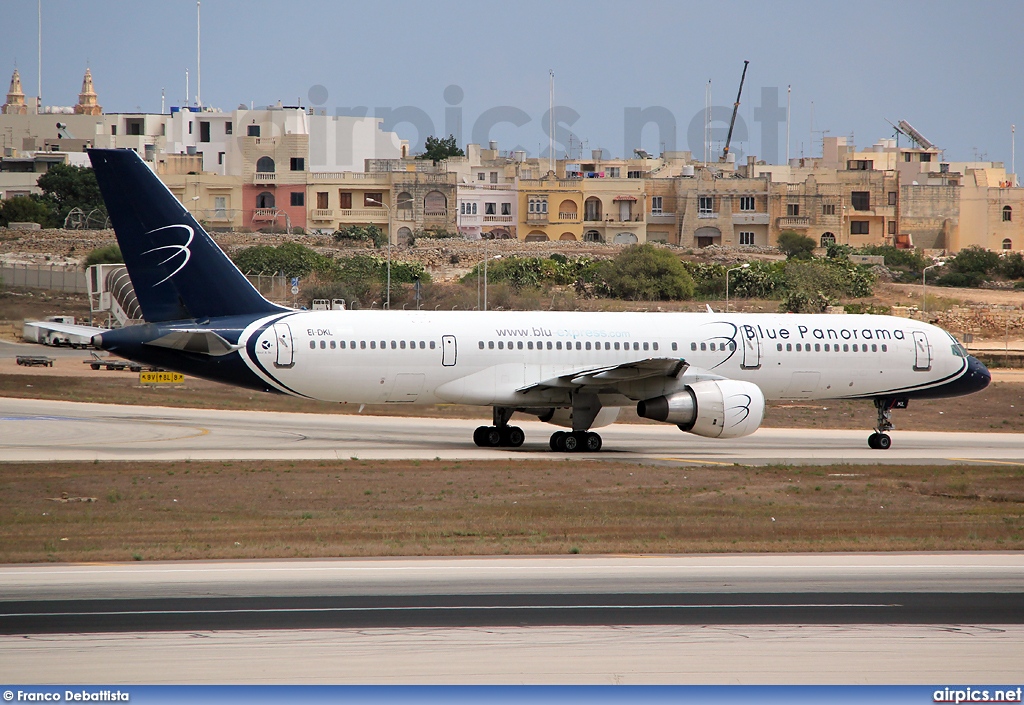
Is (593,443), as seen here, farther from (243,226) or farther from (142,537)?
(243,226)

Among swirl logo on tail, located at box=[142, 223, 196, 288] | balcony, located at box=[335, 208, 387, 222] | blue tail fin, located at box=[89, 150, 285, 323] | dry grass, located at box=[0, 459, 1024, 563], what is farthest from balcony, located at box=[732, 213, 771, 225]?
swirl logo on tail, located at box=[142, 223, 196, 288]

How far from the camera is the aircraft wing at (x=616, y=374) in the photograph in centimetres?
2955

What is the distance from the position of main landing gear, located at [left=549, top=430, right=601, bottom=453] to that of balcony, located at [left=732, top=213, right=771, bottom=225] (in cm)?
9378

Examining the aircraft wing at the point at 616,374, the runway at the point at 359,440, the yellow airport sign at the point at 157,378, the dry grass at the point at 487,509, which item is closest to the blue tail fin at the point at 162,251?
the runway at the point at 359,440

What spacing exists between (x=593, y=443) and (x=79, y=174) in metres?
107

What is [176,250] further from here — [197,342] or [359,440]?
[359,440]

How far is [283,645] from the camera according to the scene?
12438 millimetres

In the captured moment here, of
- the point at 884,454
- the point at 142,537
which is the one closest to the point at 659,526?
the point at 142,537

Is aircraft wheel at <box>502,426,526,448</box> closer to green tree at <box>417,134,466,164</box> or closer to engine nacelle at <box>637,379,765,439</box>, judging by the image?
engine nacelle at <box>637,379,765,439</box>

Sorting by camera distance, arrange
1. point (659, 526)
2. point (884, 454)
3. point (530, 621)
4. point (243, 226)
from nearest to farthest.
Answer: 1. point (530, 621)
2. point (659, 526)
3. point (884, 454)
4. point (243, 226)

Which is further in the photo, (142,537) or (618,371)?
(618,371)

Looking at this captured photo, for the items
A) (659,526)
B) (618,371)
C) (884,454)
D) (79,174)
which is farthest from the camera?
(79,174)

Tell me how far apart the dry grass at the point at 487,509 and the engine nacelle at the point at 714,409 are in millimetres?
2190

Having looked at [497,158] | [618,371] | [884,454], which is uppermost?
[497,158]
